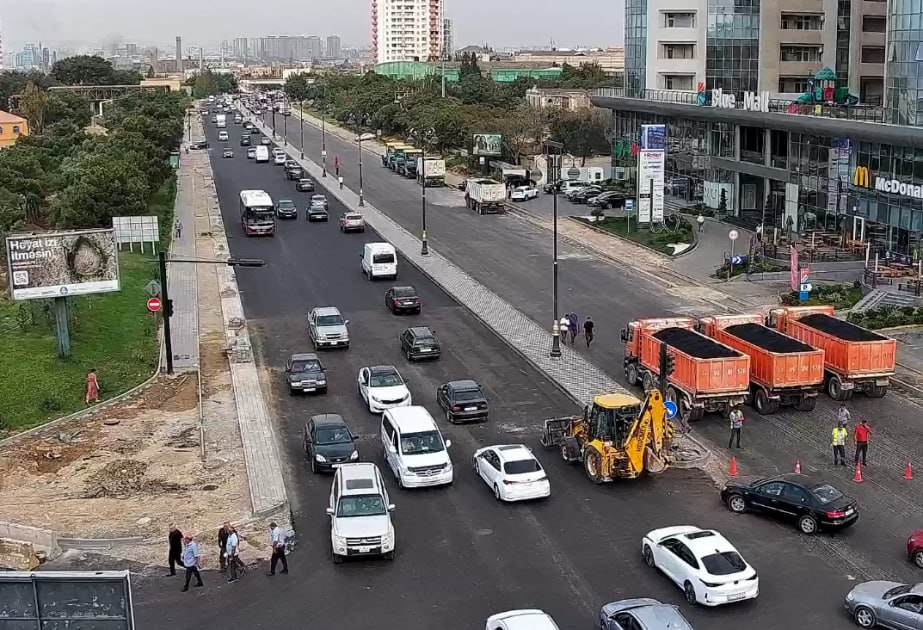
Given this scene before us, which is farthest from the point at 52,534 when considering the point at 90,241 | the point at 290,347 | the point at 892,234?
the point at 892,234

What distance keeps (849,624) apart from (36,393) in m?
24.1

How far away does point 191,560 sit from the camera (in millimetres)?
20859

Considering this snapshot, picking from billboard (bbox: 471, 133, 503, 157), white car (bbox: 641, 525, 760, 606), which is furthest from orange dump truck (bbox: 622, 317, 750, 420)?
billboard (bbox: 471, 133, 503, 157)

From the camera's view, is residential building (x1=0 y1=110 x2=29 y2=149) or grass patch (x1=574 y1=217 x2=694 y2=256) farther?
residential building (x1=0 y1=110 x2=29 y2=149)

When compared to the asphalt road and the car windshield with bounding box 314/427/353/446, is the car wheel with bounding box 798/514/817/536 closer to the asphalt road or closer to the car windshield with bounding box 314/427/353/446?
the asphalt road

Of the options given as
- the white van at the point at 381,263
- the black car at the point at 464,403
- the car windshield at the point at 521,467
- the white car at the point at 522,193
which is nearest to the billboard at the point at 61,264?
the black car at the point at 464,403

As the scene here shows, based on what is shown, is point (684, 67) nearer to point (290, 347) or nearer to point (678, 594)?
point (290, 347)

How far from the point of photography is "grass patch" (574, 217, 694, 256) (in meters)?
59.4

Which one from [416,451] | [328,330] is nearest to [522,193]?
[328,330]

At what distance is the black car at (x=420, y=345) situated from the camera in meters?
37.3

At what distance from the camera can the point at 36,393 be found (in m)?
33.1

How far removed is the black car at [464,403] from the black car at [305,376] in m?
→ 4.28

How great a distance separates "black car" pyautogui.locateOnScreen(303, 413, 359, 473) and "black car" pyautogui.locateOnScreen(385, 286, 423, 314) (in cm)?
1586

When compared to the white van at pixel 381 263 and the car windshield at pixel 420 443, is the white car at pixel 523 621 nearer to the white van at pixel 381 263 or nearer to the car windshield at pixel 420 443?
the car windshield at pixel 420 443
